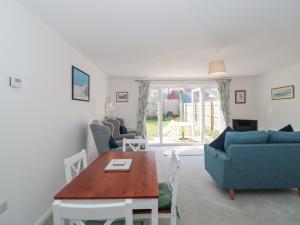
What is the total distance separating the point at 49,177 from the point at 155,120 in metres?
4.71

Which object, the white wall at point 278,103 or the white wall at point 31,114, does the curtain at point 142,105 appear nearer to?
the white wall at point 31,114

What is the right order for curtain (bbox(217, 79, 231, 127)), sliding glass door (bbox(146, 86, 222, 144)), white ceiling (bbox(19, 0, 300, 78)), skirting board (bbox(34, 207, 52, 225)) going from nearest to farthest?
1. white ceiling (bbox(19, 0, 300, 78))
2. skirting board (bbox(34, 207, 52, 225))
3. curtain (bbox(217, 79, 231, 127))
4. sliding glass door (bbox(146, 86, 222, 144))

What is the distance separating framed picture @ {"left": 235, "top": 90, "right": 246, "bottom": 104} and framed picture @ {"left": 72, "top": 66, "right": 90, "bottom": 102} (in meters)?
4.97

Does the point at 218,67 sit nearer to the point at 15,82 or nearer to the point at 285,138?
the point at 285,138

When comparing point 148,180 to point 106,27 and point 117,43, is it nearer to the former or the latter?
point 106,27

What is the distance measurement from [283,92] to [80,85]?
17.1 ft

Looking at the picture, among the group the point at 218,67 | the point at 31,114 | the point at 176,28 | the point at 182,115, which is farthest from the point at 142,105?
the point at 31,114

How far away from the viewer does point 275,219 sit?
7.46 feet

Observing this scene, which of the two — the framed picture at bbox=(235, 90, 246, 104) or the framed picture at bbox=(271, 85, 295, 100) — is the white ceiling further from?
the framed picture at bbox=(235, 90, 246, 104)

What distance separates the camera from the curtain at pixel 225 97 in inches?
259

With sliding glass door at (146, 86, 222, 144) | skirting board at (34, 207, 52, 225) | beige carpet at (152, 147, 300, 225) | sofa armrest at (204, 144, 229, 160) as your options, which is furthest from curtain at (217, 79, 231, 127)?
skirting board at (34, 207, 52, 225)

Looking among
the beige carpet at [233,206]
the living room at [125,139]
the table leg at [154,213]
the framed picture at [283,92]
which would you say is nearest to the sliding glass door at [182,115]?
the framed picture at [283,92]

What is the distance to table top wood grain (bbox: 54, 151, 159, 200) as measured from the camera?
4.06 feet

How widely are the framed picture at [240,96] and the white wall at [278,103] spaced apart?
18.7 inches
